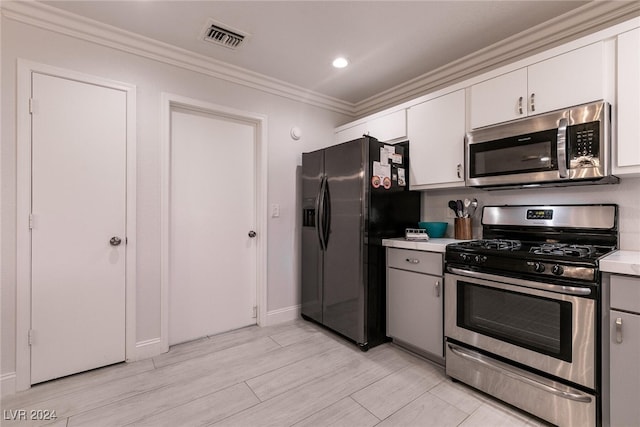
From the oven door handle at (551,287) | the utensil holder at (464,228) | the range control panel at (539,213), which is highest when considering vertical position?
the range control panel at (539,213)

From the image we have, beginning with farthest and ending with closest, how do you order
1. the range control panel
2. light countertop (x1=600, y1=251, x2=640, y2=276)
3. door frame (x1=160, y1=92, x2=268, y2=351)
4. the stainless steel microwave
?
door frame (x1=160, y1=92, x2=268, y2=351)
the range control panel
the stainless steel microwave
light countertop (x1=600, y1=251, x2=640, y2=276)

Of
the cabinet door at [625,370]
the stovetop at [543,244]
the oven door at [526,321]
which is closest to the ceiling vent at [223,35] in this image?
the stovetop at [543,244]

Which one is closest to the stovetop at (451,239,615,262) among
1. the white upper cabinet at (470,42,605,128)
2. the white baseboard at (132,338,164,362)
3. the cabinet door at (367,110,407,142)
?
the white upper cabinet at (470,42,605,128)

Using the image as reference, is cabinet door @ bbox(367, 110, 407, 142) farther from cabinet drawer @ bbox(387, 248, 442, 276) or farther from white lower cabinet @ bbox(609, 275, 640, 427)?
white lower cabinet @ bbox(609, 275, 640, 427)

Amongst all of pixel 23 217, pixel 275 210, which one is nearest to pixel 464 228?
pixel 275 210

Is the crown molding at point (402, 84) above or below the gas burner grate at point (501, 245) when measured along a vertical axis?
above

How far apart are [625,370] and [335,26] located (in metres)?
2.63

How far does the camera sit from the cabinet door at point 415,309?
7.22ft

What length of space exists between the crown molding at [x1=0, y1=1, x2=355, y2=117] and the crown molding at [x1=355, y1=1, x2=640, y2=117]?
1.11m

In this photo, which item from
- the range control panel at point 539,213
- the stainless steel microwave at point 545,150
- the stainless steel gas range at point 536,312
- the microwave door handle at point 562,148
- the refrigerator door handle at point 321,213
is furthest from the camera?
the refrigerator door handle at point 321,213

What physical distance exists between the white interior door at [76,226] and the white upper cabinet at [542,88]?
9.16 feet

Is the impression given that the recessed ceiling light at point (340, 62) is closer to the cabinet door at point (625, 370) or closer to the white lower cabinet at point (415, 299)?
the white lower cabinet at point (415, 299)

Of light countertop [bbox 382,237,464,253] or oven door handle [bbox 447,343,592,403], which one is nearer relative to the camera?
oven door handle [bbox 447,343,592,403]

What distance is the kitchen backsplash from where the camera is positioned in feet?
6.01
